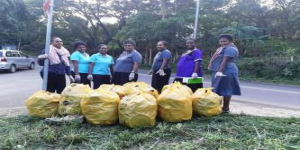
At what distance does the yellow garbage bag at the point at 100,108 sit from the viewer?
3889 mm

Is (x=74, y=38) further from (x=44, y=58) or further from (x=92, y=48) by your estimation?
(x=44, y=58)

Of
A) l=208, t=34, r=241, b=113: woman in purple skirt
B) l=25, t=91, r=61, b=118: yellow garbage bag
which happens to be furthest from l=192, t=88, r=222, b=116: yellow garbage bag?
l=25, t=91, r=61, b=118: yellow garbage bag

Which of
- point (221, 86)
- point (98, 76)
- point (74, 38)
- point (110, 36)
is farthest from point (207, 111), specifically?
point (74, 38)

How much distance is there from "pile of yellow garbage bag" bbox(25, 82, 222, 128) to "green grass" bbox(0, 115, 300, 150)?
13 centimetres

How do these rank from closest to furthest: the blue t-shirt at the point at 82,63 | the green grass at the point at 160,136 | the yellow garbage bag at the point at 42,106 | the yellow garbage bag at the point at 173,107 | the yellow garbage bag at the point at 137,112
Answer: the green grass at the point at 160,136
the yellow garbage bag at the point at 137,112
the yellow garbage bag at the point at 173,107
the yellow garbage bag at the point at 42,106
the blue t-shirt at the point at 82,63

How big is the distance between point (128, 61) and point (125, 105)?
1.98 meters

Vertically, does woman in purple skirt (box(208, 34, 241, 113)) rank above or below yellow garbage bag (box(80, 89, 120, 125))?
above

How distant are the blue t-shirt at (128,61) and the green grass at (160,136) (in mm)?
1934

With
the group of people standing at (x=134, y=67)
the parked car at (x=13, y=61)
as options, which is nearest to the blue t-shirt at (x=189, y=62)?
the group of people standing at (x=134, y=67)

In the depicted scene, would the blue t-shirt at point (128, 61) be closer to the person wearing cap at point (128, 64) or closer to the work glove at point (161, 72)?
the person wearing cap at point (128, 64)

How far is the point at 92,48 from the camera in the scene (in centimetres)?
2781

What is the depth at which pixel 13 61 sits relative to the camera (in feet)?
53.8

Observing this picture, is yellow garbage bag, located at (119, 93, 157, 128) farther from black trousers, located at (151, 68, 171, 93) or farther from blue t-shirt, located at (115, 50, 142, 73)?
black trousers, located at (151, 68, 171, 93)

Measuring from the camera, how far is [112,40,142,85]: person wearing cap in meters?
5.62
